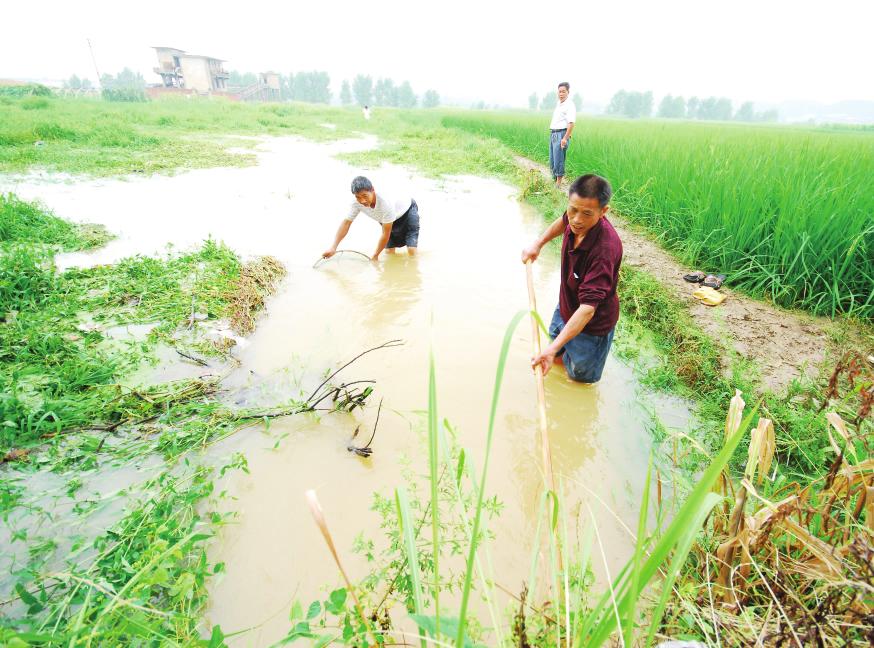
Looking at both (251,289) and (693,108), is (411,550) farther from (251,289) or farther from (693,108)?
(693,108)

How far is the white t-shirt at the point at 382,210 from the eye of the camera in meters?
4.21

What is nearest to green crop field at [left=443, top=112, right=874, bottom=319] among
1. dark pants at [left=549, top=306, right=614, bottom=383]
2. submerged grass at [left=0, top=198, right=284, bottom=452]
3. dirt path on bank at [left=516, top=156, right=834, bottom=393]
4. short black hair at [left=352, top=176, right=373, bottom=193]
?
dirt path on bank at [left=516, top=156, right=834, bottom=393]

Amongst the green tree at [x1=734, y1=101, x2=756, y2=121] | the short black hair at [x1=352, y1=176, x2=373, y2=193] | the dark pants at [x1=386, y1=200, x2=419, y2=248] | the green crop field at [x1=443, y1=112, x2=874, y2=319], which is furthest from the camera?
the green tree at [x1=734, y1=101, x2=756, y2=121]

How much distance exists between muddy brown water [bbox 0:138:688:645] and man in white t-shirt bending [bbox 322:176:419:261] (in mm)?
228

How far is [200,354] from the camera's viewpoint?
2883 mm

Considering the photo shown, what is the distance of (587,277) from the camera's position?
2.22 meters

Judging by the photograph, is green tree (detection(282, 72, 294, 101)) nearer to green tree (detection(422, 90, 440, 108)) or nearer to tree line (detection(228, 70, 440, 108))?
tree line (detection(228, 70, 440, 108))

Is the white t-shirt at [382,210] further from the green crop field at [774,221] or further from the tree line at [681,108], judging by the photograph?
the tree line at [681,108]

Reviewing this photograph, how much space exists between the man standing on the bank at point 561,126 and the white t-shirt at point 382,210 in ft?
12.9

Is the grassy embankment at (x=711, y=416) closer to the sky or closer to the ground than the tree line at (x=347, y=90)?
closer to the ground

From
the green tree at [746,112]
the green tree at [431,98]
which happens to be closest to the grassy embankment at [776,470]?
the green tree at [431,98]

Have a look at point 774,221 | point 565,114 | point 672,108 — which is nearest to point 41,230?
point 774,221

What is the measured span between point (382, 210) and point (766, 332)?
3.44 metres

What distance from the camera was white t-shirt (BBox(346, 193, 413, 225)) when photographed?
421 centimetres
